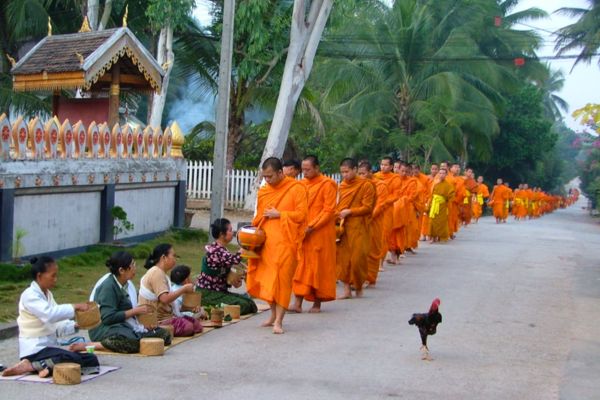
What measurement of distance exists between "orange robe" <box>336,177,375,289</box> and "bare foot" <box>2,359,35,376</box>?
5.76m

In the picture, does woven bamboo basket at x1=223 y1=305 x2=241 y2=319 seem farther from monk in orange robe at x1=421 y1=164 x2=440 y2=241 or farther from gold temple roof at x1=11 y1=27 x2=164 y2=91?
monk in orange robe at x1=421 y1=164 x2=440 y2=241

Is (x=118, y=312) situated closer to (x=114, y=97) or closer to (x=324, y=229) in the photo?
(x=324, y=229)

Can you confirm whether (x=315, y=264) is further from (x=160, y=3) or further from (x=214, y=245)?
(x=160, y=3)

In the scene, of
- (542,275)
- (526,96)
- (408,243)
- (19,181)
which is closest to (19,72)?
(19,181)

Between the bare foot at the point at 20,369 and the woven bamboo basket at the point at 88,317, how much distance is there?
18.9 inches

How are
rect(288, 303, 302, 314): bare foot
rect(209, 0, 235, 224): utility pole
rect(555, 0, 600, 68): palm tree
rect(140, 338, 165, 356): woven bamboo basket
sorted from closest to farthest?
1. rect(140, 338, 165, 356): woven bamboo basket
2. rect(288, 303, 302, 314): bare foot
3. rect(209, 0, 235, 224): utility pole
4. rect(555, 0, 600, 68): palm tree

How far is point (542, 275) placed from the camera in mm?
15586

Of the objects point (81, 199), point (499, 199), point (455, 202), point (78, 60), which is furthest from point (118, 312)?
point (499, 199)

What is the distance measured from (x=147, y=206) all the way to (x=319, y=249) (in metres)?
6.38

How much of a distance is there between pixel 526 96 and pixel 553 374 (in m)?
45.2

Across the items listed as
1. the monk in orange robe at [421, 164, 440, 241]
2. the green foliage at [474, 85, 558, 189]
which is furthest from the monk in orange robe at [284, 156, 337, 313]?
the green foliage at [474, 85, 558, 189]

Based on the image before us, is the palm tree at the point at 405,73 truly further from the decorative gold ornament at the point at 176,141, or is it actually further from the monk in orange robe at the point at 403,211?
the decorative gold ornament at the point at 176,141

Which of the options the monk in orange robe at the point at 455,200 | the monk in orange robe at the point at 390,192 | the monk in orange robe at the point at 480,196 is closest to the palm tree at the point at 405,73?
the monk in orange robe at the point at 480,196

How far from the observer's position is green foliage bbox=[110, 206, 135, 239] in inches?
583
